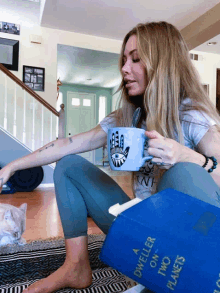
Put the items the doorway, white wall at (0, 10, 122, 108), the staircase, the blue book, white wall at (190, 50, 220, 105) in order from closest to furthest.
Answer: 1. the blue book
2. the staircase
3. white wall at (0, 10, 122, 108)
4. white wall at (190, 50, 220, 105)
5. the doorway

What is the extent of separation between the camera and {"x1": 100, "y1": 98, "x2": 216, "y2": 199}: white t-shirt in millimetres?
677

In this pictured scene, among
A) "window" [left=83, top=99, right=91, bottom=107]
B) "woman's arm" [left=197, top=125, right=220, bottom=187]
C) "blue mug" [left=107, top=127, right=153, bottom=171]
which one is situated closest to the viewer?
"blue mug" [left=107, top=127, right=153, bottom=171]

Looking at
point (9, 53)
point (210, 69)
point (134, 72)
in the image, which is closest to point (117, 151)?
point (134, 72)

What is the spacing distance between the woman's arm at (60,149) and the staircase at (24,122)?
262 centimetres

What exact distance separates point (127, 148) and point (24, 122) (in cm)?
327

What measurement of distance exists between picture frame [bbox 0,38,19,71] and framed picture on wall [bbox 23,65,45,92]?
0.56 ft

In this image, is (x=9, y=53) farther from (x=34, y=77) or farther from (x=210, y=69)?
(x=210, y=69)

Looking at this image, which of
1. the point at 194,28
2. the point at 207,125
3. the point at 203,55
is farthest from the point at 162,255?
the point at 203,55

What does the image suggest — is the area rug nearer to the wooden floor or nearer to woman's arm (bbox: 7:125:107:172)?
the wooden floor

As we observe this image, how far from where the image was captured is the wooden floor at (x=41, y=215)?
4.97 ft

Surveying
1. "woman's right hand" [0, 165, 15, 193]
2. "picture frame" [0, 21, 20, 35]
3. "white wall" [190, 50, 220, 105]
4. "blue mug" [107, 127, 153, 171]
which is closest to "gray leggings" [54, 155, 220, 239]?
"woman's right hand" [0, 165, 15, 193]

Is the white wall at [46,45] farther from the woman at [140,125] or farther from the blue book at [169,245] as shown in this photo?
the blue book at [169,245]

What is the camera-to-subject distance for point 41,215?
1982 millimetres

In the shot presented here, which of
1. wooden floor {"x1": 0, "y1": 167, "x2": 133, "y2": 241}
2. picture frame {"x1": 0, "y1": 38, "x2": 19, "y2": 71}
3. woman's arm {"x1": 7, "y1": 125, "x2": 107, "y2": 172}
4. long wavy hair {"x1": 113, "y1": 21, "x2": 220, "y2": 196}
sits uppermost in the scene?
picture frame {"x1": 0, "y1": 38, "x2": 19, "y2": 71}
